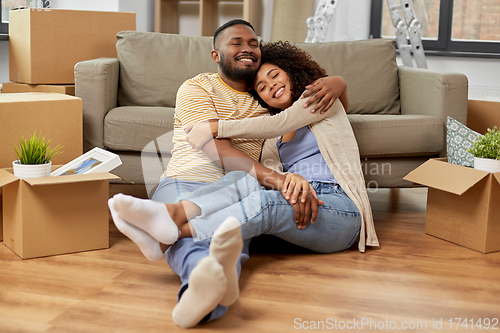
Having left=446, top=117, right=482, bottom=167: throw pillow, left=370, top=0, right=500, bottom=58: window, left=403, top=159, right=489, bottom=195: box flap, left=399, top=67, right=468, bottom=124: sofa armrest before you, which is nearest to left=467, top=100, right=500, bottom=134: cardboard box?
left=399, top=67, right=468, bottom=124: sofa armrest

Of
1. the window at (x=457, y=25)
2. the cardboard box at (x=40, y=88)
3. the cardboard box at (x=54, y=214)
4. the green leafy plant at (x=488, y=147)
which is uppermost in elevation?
the window at (x=457, y=25)

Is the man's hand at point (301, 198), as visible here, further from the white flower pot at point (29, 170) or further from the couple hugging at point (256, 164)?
the white flower pot at point (29, 170)

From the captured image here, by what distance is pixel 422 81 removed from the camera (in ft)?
7.45

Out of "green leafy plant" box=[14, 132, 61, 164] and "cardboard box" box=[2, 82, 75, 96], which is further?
"cardboard box" box=[2, 82, 75, 96]

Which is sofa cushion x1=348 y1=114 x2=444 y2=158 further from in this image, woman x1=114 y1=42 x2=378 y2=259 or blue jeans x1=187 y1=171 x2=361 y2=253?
blue jeans x1=187 y1=171 x2=361 y2=253

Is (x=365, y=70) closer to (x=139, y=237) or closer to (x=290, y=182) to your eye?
(x=290, y=182)

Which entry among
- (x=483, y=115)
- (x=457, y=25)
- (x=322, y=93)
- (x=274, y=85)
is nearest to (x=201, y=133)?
(x=274, y=85)

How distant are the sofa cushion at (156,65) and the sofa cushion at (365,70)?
0.54 metres

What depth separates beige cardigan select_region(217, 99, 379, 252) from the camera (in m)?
1.55

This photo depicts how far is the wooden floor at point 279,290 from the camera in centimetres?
117

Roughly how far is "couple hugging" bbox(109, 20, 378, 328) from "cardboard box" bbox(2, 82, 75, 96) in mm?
967

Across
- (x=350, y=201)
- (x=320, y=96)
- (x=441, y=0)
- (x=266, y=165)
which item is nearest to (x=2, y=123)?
(x=266, y=165)

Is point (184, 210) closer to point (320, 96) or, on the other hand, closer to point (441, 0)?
point (320, 96)

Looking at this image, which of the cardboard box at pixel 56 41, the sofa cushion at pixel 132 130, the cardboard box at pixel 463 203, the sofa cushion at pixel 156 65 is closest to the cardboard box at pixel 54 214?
the sofa cushion at pixel 132 130
